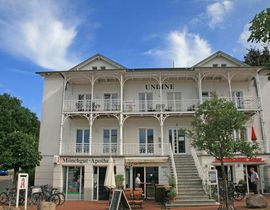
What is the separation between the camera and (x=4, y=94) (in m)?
40.0

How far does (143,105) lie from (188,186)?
784cm

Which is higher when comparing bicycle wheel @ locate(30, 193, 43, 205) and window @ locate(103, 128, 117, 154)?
window @ locate(103, 128, 117, 154)

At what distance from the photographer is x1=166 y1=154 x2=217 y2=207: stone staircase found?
1644 centimetres

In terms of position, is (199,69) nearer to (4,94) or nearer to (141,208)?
(141,208)

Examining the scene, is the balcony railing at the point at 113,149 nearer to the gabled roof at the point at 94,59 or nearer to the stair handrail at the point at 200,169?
the stair handrail at the point at 200,169

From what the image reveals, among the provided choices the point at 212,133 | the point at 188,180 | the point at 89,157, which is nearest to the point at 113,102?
the point at 89,157

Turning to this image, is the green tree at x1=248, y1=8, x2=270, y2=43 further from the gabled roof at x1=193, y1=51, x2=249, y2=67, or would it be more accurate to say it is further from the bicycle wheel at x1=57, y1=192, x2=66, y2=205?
the gabled roof at x1=193, y1=51, x2=249, y2=67

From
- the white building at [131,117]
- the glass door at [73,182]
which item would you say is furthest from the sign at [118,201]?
the glass door at [73,182]

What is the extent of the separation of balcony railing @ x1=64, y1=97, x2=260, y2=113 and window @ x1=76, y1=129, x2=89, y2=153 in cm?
179

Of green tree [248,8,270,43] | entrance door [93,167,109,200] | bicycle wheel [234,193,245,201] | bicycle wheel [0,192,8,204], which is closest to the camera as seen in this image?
green tree [248,8,270,43]

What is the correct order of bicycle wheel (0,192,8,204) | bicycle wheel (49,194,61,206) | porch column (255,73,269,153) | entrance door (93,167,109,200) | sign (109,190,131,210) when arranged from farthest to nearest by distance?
porch column (255,73,269,153) → entrance door (93,167,109,200) → bicycle wheel (0,192,8,204) → bicycle wheel (49,194,61,206) → sign (109,190,131,210)

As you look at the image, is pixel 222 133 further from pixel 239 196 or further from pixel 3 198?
pixel 3 198

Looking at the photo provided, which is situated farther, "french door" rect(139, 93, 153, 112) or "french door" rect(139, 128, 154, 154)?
"french door" rect(139, 93, 153, 112)

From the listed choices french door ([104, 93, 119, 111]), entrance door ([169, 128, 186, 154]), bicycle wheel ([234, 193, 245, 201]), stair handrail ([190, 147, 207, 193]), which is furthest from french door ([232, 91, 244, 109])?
french door ([104, 93, 119, 111])
